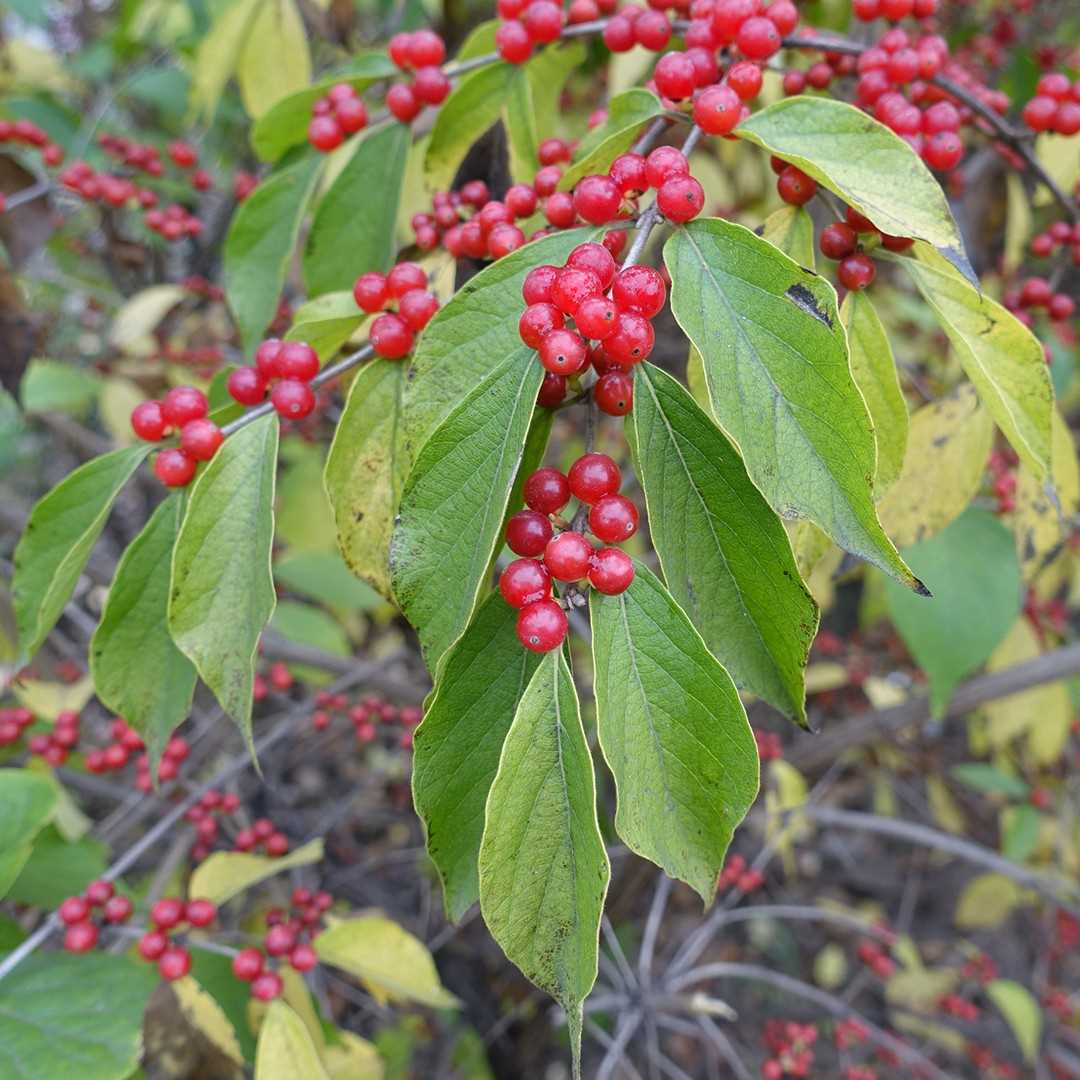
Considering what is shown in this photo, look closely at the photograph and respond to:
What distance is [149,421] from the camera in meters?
0.96

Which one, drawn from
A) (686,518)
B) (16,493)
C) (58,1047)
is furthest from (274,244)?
(16,493)

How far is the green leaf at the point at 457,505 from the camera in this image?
69 cm

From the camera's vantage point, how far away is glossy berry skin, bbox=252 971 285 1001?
1341mm

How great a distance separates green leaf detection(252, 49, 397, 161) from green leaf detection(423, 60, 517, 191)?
0.17 meters

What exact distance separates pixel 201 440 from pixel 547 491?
0.39 meters

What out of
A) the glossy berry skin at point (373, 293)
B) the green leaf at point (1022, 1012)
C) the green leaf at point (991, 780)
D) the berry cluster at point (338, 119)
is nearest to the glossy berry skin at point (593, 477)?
the glossy berry skin at point (373, 293)

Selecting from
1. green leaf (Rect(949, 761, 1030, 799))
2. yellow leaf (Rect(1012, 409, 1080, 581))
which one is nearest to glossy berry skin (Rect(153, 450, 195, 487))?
yellow leaf (Rect(1012, 409, 1080, 581))

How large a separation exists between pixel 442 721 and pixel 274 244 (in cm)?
85

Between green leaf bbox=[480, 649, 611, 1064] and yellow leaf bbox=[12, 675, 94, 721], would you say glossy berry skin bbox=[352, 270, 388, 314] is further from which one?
yellow leaf bbox=[12, 675, 94, 721]

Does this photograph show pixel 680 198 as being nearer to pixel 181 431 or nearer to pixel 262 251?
pixel 181 431

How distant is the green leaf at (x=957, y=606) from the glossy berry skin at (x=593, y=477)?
0.97m

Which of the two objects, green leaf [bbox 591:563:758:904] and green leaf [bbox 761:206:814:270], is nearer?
green leaf [bbox 591:563:758:904]

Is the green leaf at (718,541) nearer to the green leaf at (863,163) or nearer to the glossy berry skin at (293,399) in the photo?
the green leaf at (863,163)

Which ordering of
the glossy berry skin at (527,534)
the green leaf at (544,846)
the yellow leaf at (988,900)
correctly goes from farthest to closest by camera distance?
the yellow leaf at (988,900), the glossy berry skin at (527,534), the green leaf at (544,846)
